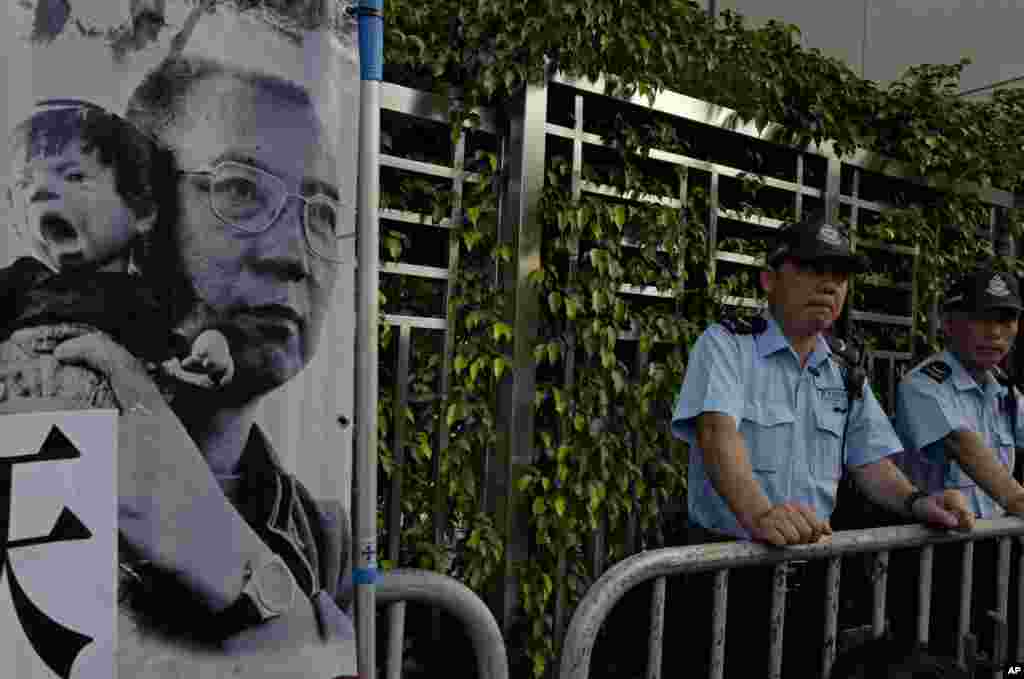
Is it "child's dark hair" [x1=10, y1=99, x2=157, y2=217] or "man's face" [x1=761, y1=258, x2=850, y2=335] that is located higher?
"child's dark hair" [x1=10, y1=99, x2=157, y2=217]

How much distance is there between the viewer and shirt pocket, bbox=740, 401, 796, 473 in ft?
8.81

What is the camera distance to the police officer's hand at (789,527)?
2.05 metres

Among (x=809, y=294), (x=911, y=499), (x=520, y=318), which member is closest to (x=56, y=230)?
(x=809, y=294)

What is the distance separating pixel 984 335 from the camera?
3332 millimetres

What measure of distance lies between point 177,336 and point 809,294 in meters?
1.97

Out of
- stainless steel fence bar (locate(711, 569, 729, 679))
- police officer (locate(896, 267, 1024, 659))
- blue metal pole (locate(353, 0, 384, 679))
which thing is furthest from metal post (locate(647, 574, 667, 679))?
police officer (locate(896, 267, 1024, 659))

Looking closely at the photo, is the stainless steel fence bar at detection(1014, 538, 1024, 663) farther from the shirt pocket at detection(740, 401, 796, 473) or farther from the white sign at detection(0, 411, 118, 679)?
the white sign at detection(0, 411, 118, 679)

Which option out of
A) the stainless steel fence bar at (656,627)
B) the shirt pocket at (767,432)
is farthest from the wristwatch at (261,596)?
the shirt pocket at (767,432)

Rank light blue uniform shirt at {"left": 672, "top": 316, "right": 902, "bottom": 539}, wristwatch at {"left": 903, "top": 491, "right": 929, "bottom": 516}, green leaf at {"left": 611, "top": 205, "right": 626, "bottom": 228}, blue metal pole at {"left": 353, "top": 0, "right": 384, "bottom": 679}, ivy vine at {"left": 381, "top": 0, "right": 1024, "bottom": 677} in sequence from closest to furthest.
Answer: blue metal pole at {"left": 353, "top": 0, "right": 384, "bottom": 679}
wristwatch at {"left": 903, "top": 491, "right": 929, "bottom": 516}
light blue uniform shirt at {"left": 672, "top": 316, "right": 902, "bottom": 539}
ivy vine at {"left": 381, "top": 0, "right": 1024, "bottom": 677}
green leaf at {"left": 611, "top": 205, "right": 626, "bottom": 228}

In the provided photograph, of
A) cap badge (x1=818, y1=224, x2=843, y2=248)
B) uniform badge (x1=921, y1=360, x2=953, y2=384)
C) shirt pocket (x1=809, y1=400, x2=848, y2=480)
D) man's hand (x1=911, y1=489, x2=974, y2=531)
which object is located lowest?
man's hand (x1=911, y1=489, x2=974, y2=531)

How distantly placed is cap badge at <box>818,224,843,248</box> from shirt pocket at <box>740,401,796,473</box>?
50cm

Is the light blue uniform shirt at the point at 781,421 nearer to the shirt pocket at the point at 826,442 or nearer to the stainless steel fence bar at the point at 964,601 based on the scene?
the shirt pocket at the point at 826,442

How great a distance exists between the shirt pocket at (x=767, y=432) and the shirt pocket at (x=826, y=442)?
0.11 metres

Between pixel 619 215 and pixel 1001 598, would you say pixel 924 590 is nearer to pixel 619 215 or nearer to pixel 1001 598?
pixel 1001 598
